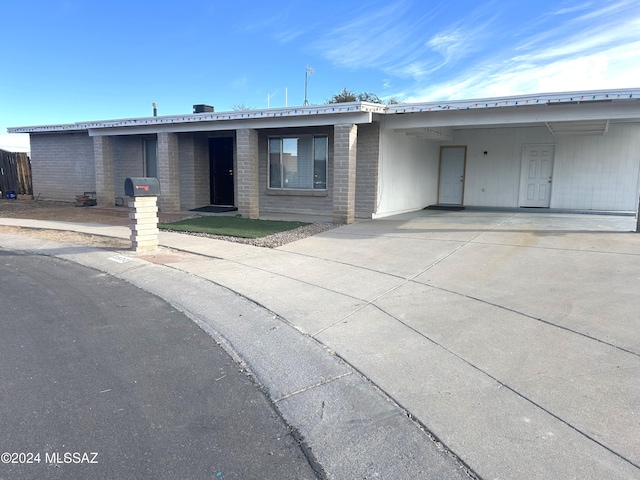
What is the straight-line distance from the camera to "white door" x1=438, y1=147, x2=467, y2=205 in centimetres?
1903

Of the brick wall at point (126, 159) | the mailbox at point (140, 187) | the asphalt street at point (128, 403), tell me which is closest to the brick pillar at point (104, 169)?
the brick wall at point (126, 159)

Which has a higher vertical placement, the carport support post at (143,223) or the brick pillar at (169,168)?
the brick pillar at (169,168)

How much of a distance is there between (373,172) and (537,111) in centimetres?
463

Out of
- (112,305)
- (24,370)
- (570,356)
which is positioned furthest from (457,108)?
(24,370)

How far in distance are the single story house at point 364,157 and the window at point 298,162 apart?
38mm

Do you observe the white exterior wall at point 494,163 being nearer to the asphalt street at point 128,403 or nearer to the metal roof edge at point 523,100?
the metal roof edge at point 523,100

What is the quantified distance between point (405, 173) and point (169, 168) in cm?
813

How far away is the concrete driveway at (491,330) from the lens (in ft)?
9.82

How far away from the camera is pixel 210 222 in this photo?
1308 cm

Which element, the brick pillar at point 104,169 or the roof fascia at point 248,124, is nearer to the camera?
the roof fascia at point 248,124

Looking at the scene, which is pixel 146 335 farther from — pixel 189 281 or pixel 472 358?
pixel 472 358

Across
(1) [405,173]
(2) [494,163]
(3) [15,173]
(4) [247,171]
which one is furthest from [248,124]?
(3) [15,173]

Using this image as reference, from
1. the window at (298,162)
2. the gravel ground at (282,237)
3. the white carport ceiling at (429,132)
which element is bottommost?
the gravel ground at (282,237)

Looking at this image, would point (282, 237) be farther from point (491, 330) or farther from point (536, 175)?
point (536, 175)
